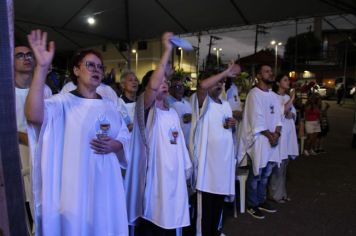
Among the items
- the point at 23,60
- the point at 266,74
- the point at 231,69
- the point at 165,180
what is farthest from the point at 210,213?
the point at 23,60

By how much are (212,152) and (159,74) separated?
1299 mm

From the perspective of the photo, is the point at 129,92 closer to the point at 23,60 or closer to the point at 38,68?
the point at 23,60

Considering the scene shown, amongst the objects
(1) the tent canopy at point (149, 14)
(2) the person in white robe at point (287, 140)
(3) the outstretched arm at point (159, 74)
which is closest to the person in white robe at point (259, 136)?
(2) the person in white robe at point (287, 140)

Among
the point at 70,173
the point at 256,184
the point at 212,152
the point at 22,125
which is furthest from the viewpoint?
the point at 256,184

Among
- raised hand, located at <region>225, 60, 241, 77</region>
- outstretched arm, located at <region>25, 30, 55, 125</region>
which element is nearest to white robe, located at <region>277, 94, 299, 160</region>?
raised hand, located at <region>225, 60, 241, 77</region>

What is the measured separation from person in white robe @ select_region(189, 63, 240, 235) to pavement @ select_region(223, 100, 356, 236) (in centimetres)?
67

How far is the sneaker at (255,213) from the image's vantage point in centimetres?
458

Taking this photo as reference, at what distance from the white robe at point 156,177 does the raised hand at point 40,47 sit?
1.15 meters

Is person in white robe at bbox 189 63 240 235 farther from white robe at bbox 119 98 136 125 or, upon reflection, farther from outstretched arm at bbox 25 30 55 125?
outstretched arm at bbox 25 30 55 125

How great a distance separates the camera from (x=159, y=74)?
103 inches

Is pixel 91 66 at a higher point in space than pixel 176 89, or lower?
higher

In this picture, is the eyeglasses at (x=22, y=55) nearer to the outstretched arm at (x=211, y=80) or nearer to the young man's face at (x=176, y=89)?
the outstretched arm at (x=211, y=80)

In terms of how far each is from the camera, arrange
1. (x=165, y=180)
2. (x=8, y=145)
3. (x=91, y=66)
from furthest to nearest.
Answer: (x=165, y=180) < (x=91, y=66) < (x=8, y=145)

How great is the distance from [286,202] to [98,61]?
13.2 feet
